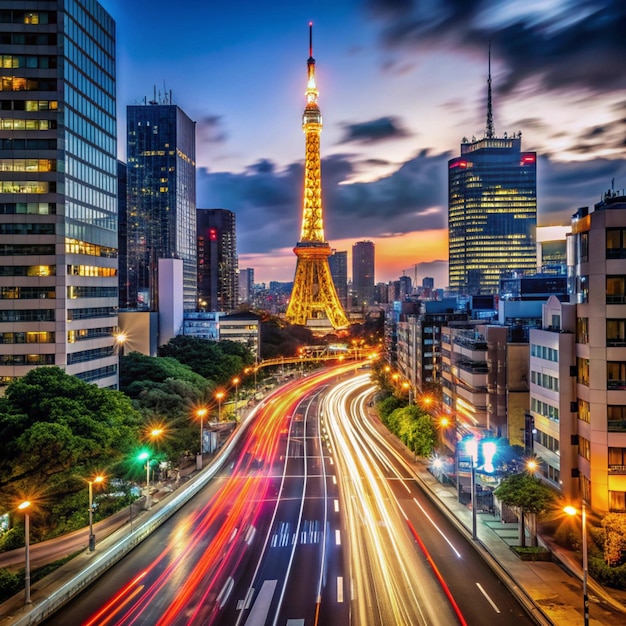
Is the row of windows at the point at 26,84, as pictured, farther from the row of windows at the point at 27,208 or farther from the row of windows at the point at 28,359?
the row of windows at the point at 28,359

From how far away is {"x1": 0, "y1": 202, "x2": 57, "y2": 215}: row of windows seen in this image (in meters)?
55.8

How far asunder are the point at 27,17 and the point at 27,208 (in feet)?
58.3

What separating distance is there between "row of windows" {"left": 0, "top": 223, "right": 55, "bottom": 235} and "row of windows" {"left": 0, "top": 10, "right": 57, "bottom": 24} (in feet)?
61.9

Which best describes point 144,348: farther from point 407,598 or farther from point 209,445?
point 407,598

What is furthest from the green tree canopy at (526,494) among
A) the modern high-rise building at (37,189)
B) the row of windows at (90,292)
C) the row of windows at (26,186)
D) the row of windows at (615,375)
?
the row of windows at (26,186)

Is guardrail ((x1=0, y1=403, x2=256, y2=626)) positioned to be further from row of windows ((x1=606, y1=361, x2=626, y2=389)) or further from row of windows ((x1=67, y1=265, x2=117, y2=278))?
row of windows ((x1=606, y1=361, x2=626, y2=389))

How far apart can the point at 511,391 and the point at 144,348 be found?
224 ft

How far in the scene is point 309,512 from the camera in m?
39.1

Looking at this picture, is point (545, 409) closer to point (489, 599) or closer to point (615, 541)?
point (615, 541)

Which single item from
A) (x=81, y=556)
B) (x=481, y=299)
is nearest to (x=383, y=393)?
(x=481, y=299)

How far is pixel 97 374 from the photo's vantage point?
→ 2399 inches

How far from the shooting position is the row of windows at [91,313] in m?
57.3

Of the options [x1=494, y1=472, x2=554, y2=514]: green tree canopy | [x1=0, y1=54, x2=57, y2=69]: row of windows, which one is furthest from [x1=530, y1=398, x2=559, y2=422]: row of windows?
[x1=0, y1=54, x2=57, y2=69]: row of windows

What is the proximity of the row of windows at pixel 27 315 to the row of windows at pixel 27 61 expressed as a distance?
893 inches
